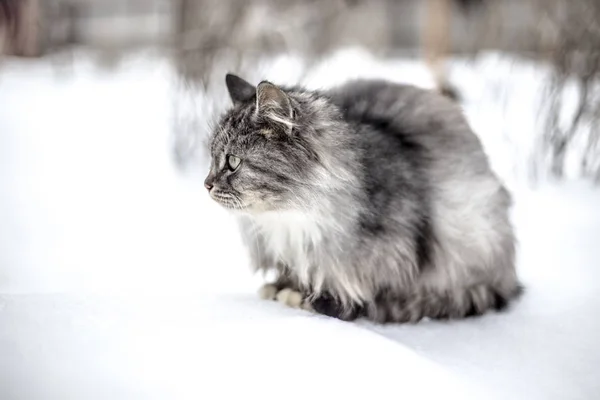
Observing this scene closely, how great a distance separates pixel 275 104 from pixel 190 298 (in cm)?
88

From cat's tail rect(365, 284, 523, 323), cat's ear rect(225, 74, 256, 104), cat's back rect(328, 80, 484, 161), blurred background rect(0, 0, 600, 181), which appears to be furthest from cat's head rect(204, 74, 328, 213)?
blurred background rect(0, 0, 600, 181)

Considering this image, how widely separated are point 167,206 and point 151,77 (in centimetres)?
443

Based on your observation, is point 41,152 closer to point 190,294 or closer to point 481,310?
→ point 190,294

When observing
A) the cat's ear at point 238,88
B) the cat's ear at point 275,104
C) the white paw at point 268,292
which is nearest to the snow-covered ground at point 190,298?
the white paw at point 268,292

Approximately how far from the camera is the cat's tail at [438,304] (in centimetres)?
251

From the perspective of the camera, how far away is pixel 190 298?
Answer: 2475 mm

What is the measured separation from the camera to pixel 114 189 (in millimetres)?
4656

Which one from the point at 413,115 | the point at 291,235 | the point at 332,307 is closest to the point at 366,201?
the point at 291,235

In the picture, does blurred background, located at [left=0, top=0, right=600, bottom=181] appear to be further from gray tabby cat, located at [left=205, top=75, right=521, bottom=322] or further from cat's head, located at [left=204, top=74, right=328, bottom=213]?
cat's head, located at [left=204, top=74, right=328, bottom=213]

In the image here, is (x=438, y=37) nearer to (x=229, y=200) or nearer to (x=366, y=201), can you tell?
(x=366, y=201)

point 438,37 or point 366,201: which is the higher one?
point 438,37

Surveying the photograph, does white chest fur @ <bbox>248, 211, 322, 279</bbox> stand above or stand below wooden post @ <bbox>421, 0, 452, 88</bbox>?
below

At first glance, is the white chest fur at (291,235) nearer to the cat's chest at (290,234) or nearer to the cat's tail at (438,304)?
the cat's chest at (290,234)

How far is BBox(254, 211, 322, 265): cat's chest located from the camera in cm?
231
